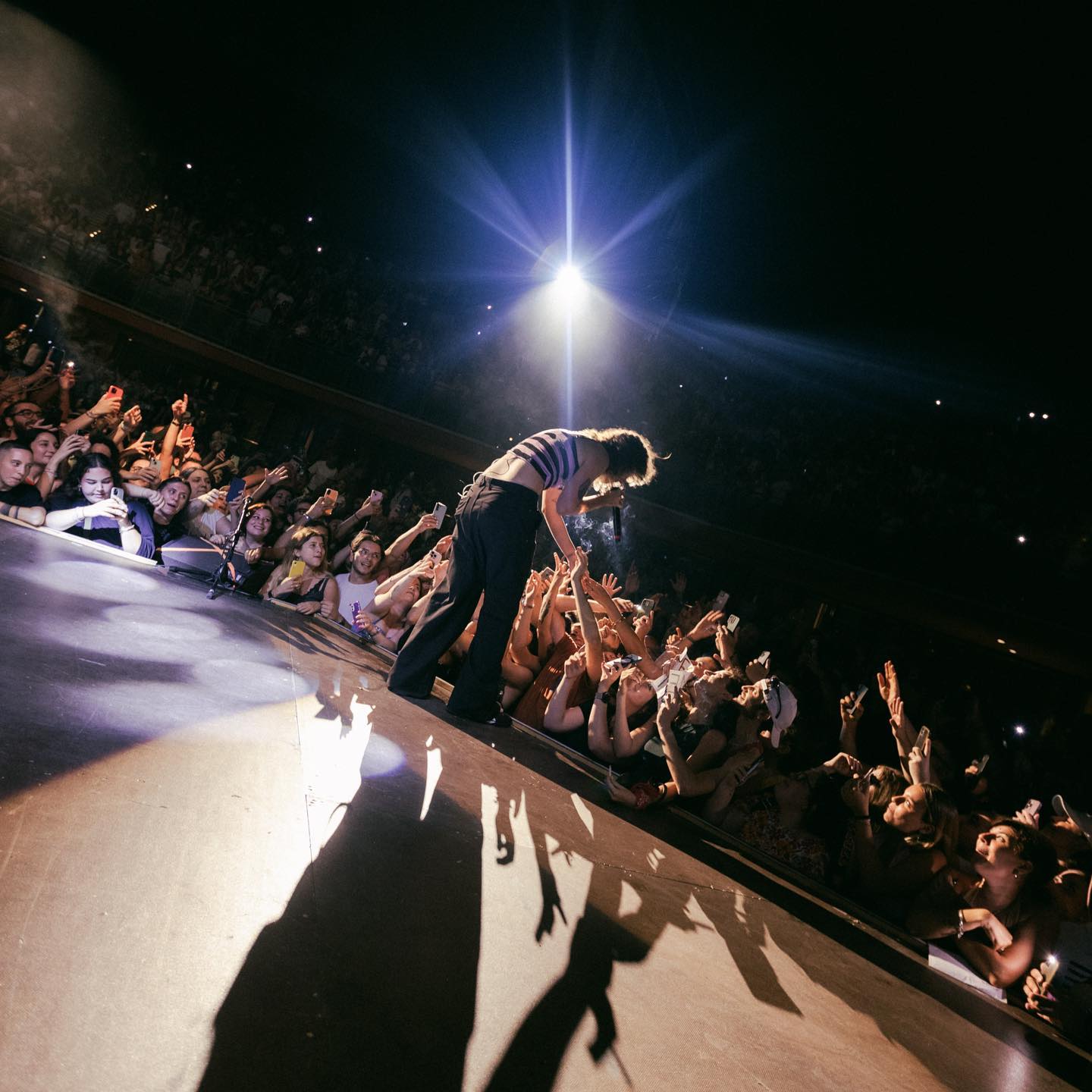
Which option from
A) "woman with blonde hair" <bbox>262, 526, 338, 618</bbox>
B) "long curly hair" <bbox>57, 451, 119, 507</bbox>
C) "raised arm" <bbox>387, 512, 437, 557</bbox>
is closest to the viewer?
"raised arm" <bbox>387, 512, 437, 557</bbox>

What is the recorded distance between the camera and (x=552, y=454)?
3166mm

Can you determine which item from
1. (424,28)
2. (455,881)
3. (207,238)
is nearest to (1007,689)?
(455,881)

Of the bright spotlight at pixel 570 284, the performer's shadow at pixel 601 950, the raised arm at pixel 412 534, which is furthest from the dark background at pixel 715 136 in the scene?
the performer's shadow at pixel 601 950

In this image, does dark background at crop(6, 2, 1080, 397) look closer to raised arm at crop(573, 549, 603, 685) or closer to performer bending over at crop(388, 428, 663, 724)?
performer bending over at crop(388, 428, 663, 724)

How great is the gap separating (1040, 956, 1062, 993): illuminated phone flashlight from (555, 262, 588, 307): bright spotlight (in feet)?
45.4

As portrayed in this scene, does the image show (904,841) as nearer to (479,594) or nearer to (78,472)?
(479,594)

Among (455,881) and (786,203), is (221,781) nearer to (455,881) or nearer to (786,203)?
(455,881)

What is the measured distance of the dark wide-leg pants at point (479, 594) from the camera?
10.0 ft

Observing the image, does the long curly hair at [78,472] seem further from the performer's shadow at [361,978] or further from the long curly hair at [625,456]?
the performer's shadow at [361,978]

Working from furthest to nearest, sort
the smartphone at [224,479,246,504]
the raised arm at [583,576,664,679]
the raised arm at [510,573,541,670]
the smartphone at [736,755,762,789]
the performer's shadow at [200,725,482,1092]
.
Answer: the smartphone at [224,479,246,504] < the raised arm at [510,573,541,670] < the raised arm at [583,576,664,679] < the smartphone at [736,755,762,789] < the performer's shadow at [200,725,482,1092]

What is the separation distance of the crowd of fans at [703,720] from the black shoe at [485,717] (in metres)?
0.41

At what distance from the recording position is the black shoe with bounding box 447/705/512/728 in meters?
3.26

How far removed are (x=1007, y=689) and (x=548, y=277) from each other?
12179 millimetres

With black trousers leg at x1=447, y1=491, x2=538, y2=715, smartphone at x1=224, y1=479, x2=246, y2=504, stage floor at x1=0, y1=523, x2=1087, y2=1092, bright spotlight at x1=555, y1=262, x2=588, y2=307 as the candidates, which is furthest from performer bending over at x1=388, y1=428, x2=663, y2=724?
bright spotlight at x1=555, y1=262, x2=588, y2=307
